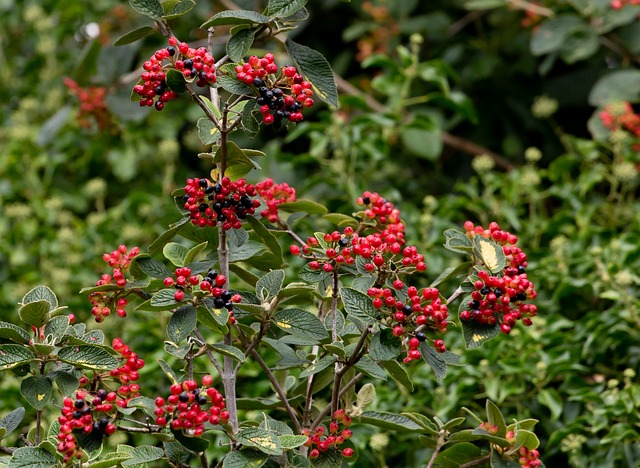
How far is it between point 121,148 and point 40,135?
40 cm

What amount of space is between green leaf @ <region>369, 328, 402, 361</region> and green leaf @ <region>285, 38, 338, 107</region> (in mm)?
389

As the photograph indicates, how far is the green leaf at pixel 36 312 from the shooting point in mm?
1475

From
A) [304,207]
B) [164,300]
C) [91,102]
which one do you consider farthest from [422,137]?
[164,300]

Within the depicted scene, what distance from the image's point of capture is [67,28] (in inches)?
166

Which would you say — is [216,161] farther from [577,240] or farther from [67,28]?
[67,28]

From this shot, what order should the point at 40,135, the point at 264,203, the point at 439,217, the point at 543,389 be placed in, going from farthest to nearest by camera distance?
the point at 40,135, the point at 439,217, the point at 543,389, the point at 264,203

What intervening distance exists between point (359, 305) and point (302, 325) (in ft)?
0.37

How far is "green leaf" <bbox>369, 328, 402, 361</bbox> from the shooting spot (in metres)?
1.43

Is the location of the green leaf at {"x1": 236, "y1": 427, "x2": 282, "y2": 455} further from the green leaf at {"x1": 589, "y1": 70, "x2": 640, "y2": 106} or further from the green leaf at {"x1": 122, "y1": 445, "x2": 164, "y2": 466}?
the green leaf at {"x1": 589, "y1": 70, "x2": 640, "y2": 106}

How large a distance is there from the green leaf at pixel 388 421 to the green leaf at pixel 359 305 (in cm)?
26

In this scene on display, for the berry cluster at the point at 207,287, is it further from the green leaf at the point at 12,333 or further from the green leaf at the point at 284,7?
the green leaf at the point at 284,7

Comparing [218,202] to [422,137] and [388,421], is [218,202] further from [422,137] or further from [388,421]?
[422,137]

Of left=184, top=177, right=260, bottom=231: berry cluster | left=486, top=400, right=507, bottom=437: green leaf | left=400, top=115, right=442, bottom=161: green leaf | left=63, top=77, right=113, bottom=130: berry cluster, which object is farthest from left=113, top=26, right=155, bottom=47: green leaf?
Answer: left=63, top=77, right=113, bottom=130: berry cluster

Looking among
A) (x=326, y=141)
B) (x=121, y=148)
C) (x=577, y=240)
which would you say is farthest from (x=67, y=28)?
(x=577, y=240)
